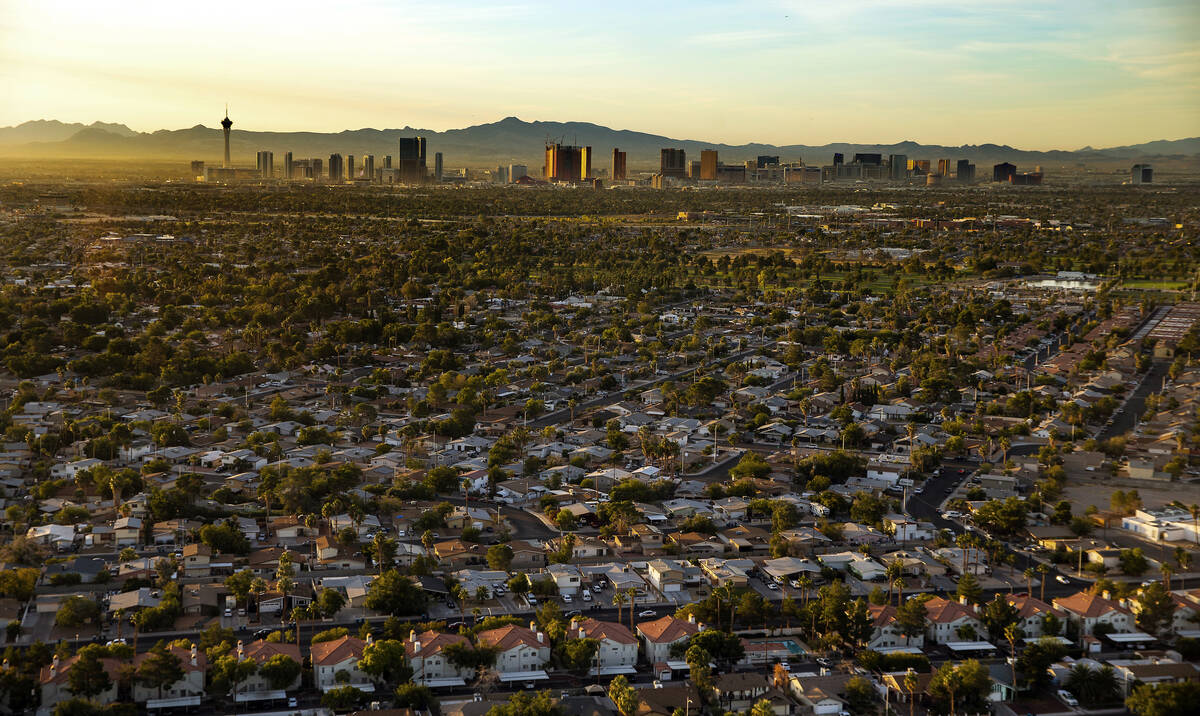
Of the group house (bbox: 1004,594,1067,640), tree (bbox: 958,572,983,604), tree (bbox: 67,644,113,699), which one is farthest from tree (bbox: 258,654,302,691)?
house (bbox: 1004,594,1067,640)

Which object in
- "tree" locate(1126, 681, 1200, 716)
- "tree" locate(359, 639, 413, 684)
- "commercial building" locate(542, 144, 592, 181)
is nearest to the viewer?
"tree" locate(1126, 681, 1200, 716)

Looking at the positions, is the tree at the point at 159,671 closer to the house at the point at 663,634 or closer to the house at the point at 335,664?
the house at the point at 335,664

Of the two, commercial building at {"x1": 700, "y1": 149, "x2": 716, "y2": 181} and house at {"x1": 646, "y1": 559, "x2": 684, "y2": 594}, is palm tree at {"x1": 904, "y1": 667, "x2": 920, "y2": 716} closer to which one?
house at {"x1": 646, "y1": 559, "x2": 684, "y2": 594}

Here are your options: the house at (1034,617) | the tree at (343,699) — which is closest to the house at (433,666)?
the tree at (343,699)

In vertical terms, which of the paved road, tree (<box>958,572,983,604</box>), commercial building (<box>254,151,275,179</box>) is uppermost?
commercial building (<box>254,151,275,179</box>)

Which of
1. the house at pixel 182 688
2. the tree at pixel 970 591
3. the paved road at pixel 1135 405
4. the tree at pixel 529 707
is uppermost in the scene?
the paved road at pixel 1135 405

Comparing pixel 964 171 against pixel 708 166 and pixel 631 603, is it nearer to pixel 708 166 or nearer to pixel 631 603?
pixel 708 166

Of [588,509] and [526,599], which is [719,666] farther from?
[588,509]
